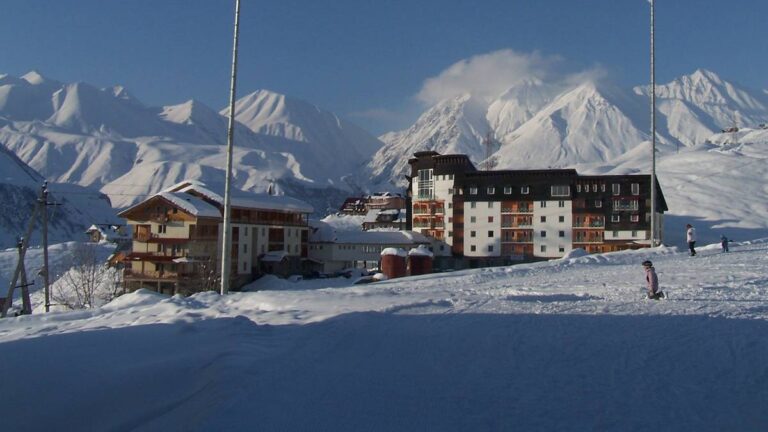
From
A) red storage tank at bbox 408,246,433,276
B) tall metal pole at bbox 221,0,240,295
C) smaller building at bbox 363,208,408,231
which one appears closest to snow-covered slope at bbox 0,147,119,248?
smaller building at bbox 363,208,408,231

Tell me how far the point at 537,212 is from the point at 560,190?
3.57 meters

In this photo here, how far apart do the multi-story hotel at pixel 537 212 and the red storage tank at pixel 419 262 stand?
25.7 metres

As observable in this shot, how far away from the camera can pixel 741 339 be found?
10508mm

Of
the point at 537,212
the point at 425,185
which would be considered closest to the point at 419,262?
the point at 537,212

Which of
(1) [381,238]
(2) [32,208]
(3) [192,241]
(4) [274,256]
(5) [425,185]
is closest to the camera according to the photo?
(3) [192,241]

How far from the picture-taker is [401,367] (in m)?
9.12

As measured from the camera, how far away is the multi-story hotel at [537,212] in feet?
229

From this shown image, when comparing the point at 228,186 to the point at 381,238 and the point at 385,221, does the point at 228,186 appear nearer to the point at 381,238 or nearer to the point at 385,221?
the point at 381,238

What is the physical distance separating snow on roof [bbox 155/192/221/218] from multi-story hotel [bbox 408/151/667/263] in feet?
100.0

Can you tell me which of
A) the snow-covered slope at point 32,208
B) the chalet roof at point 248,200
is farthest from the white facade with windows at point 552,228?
the snow-covered slope at point 32,208

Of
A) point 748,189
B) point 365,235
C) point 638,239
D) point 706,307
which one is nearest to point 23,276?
point 706,307

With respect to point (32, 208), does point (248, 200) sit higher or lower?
lower

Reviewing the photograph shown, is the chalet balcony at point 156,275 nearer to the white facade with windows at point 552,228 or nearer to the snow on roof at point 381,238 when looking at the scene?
the snow on roof at point 381,238

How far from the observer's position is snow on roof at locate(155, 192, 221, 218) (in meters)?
55.4
